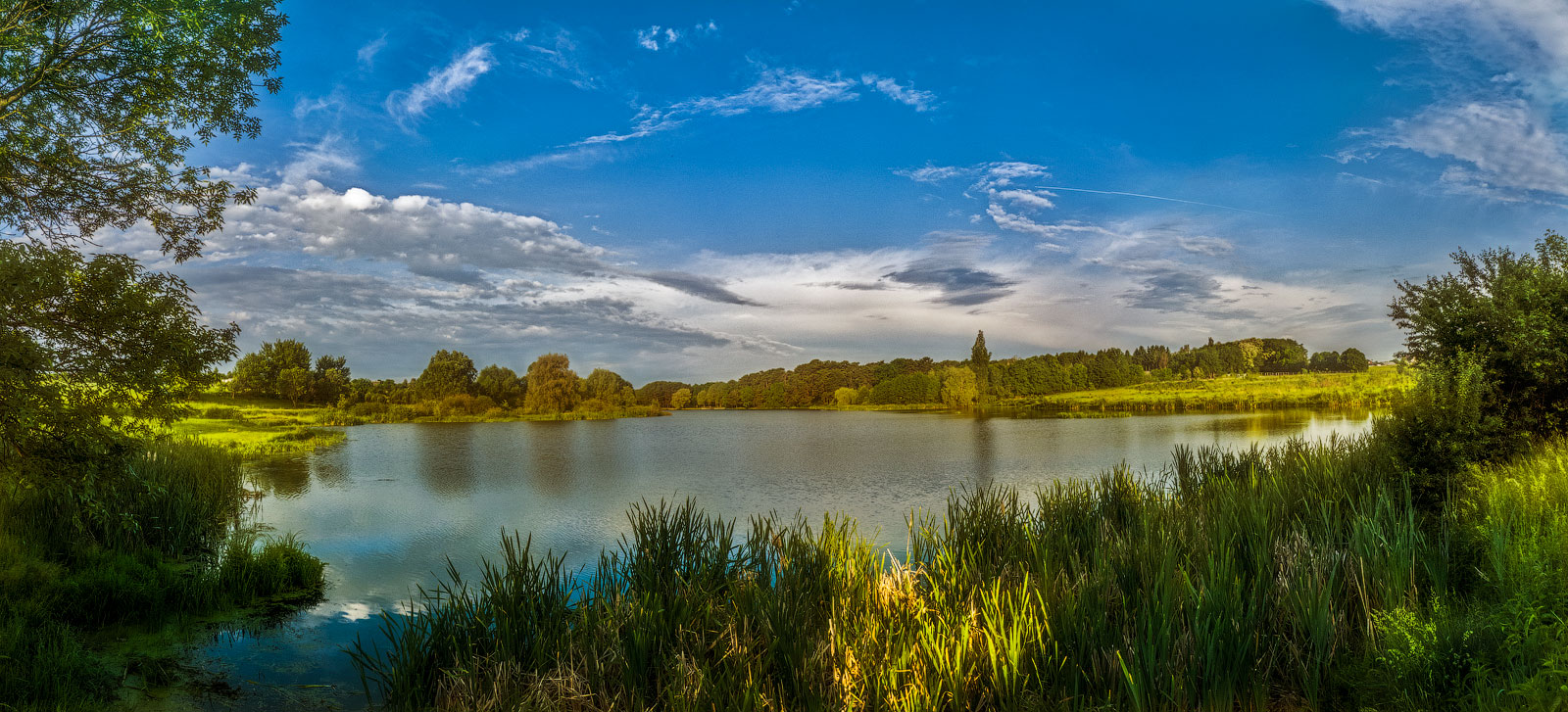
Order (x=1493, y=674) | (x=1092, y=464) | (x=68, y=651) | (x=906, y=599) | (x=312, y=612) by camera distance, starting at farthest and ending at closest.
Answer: (x=1092, y=464) < (x=312, y=612) < (x=68, y=651) < (x=906, y=599) < (x=1493, y=674)

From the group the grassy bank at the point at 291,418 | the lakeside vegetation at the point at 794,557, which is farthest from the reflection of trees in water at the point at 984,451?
the grassy bank at the point at 291,418

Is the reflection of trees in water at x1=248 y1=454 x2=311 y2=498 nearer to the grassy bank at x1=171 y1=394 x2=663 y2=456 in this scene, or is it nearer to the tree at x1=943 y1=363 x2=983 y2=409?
the grassy bank at x1=171 y1=394 x2=663 y2=456

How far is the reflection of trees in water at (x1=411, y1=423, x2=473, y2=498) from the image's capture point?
61.5 ft

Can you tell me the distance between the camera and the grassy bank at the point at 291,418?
24.3 meters

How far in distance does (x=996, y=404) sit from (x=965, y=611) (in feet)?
166

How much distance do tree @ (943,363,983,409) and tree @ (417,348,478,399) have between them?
123 ft

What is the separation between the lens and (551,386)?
4997 centimetres

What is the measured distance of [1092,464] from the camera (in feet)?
63.3

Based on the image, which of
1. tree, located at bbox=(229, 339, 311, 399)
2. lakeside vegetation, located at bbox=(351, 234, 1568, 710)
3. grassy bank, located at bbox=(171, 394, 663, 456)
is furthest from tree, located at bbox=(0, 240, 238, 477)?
tree, located at bbox=(229, 339, 311, 399)

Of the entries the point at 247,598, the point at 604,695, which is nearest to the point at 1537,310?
the point at 604,695

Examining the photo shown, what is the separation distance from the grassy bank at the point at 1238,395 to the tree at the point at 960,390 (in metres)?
2.90

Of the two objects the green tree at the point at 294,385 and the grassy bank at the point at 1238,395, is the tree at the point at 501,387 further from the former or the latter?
the grassy bank at the point at 1238,395

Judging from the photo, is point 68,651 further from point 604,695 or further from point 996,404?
point 996,404

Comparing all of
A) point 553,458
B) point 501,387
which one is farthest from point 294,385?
point 553,458
